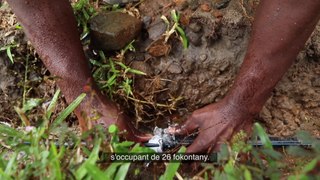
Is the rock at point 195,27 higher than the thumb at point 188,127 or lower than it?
higher

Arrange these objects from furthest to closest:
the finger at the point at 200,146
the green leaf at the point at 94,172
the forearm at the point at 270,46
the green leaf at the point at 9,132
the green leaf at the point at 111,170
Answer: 1. the finger at the point at 200,146
2. the forearm at the point at 270,46
3. the green leaf at the point at 9,132
4. the green leaf at the point at 111,170
5. the green leaf at the point at 94,172

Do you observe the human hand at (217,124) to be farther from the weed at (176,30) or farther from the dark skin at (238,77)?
the weed at (176,30)

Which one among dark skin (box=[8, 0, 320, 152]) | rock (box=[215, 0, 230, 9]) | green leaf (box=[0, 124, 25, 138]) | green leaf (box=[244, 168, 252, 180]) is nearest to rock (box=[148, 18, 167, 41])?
rock (box=[215, 0, 230, 9])

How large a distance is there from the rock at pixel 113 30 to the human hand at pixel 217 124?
0.53 m

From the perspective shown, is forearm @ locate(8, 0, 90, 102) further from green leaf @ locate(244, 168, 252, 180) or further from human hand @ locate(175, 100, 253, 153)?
green leaf @ locate(244, 168, 252, 180)

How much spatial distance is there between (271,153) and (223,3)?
116cm

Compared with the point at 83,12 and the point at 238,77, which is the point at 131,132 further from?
the point at 83,12

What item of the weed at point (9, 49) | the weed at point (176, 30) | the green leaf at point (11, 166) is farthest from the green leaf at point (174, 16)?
the green leaf at point (11, 166)

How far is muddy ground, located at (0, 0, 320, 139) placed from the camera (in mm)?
2322

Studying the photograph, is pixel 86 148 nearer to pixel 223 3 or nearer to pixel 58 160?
pixel 58 160

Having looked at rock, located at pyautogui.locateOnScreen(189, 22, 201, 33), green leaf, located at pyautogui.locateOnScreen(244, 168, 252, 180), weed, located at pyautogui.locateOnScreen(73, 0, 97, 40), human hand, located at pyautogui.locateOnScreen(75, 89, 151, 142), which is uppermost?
weed, located at pyautogui.locateOnScreen(73, 0, 97, 40)

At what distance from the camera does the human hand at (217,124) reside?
2.00m

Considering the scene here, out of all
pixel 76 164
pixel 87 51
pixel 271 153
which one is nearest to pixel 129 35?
pixel 87 51

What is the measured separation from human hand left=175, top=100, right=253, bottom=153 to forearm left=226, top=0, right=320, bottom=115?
0.11 ft
